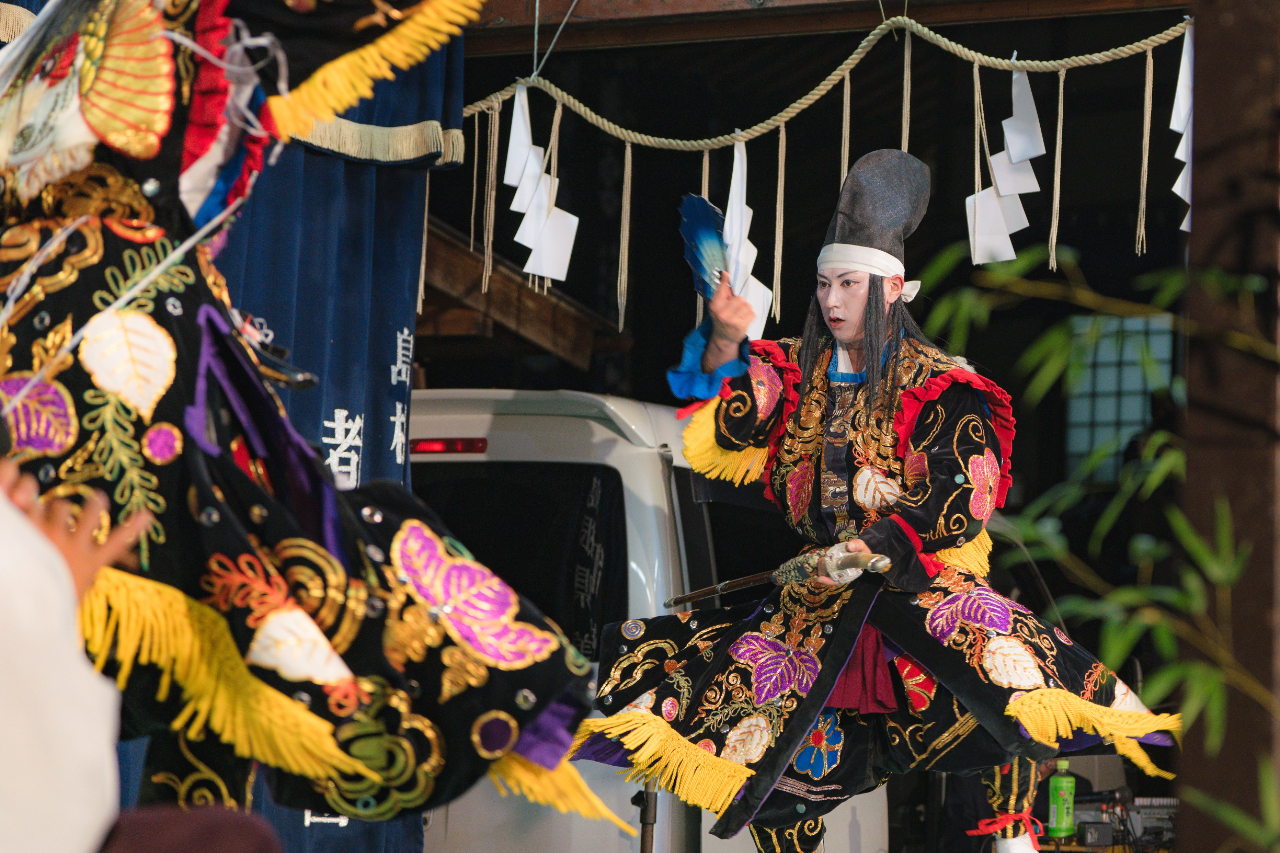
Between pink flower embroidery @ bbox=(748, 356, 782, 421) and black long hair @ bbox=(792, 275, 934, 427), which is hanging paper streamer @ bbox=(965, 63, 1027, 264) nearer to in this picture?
black long hair @ bbox=(792, 275, 934, 427)

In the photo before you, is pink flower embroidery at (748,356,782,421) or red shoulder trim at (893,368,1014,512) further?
pink flower embroidery at (748,356,782,421)

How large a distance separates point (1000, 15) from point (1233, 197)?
3103 mm

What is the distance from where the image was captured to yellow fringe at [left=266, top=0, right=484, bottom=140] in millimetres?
1776

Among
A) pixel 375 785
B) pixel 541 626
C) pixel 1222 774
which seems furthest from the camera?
pixel 541 626

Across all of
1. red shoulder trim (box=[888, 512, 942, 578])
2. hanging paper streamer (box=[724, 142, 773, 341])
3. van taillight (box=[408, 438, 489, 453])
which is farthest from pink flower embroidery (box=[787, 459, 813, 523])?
hanging paper streamer (box=[724, 142, 773, 341])

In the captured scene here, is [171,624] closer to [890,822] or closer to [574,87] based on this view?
[890,822]

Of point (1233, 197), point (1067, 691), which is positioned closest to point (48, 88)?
point (1233, 197)

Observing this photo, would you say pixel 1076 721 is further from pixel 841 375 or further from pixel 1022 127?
pixel 1022 127

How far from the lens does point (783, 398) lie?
3.10 meters

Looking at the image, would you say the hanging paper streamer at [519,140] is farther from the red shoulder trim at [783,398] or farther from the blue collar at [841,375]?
the blue collar at [841,375]

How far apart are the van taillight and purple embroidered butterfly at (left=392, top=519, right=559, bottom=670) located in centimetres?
185

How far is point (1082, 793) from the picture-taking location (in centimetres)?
495

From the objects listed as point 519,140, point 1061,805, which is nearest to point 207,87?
point 519,140

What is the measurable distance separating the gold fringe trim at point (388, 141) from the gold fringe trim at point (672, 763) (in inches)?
62.1
